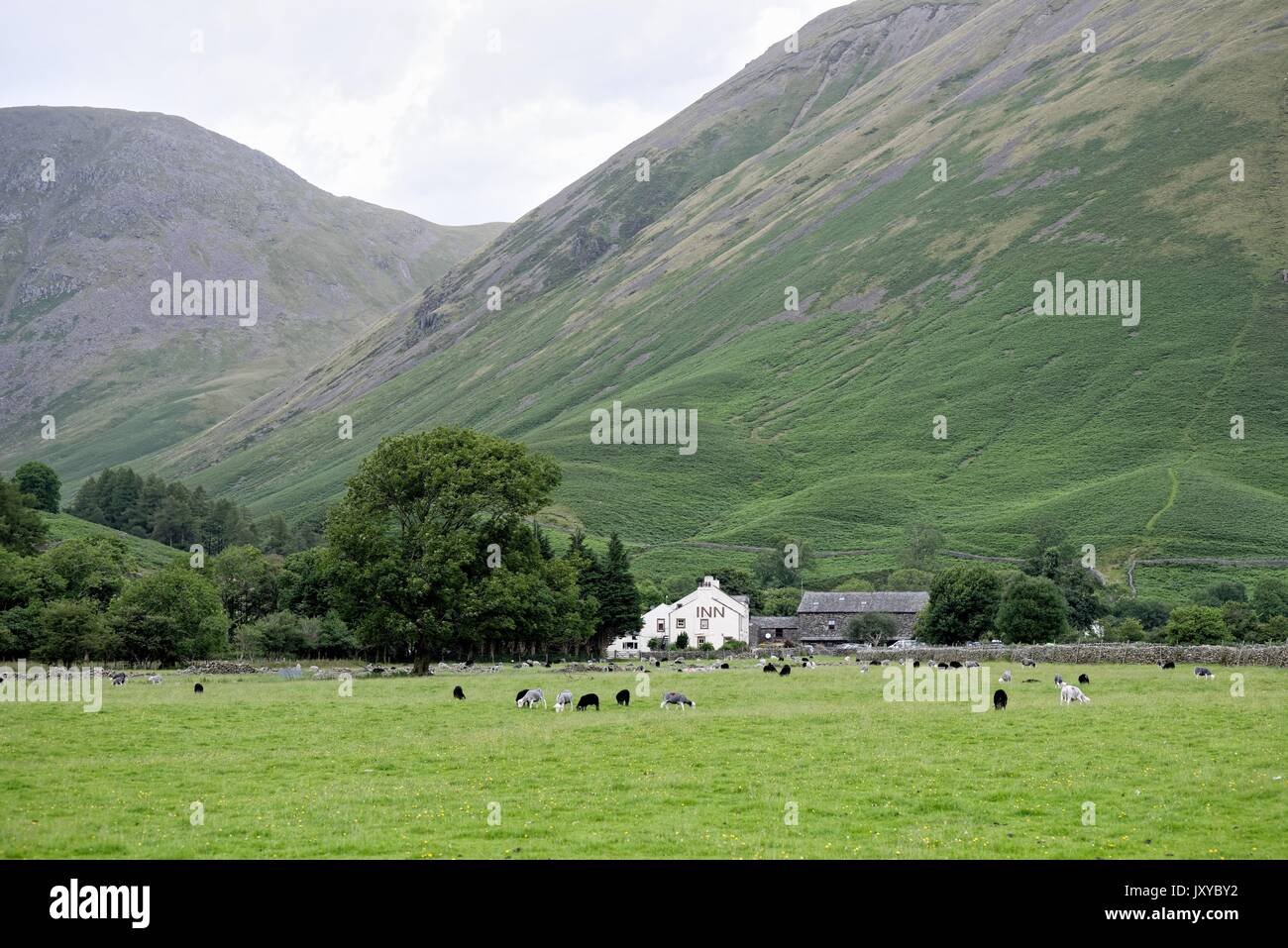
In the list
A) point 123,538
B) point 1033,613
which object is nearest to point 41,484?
point 123,538

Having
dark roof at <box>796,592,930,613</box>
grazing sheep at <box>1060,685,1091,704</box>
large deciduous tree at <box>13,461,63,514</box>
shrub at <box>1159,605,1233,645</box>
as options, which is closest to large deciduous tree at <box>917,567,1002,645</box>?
shrub at <box>1159,605,1233,645</box>

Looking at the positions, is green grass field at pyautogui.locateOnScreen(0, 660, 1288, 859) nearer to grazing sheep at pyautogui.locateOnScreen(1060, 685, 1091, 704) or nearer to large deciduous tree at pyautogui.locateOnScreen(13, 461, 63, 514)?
grazing sheep at pyautogui.locateOnScreen(1060, 685, 1091, 704)

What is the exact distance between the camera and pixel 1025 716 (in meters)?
40.3

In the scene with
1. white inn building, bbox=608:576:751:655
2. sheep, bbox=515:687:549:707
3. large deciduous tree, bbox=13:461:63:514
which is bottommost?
white inn building, bbox=608:576:751:655

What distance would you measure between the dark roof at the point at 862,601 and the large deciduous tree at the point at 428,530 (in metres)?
88.0

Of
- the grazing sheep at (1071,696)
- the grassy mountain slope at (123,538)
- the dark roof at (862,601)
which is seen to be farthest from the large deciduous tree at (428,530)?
the dark roof at (862,601)

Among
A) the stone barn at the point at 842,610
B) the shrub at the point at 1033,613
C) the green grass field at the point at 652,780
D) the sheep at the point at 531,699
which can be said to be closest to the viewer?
the green grass field at the point at 652,780

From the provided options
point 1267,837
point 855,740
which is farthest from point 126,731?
point 1267,837

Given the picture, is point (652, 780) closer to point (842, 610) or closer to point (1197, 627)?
point (1197, 627)

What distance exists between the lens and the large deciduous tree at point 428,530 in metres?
71.8

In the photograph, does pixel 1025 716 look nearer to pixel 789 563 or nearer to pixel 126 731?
pixel 126 731

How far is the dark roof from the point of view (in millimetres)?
155000

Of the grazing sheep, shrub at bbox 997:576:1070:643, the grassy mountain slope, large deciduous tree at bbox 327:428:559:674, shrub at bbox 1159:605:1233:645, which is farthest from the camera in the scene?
the grassy mountain slope

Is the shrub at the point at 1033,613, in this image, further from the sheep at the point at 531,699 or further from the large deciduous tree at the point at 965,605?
the sheep at the point at 531,699
